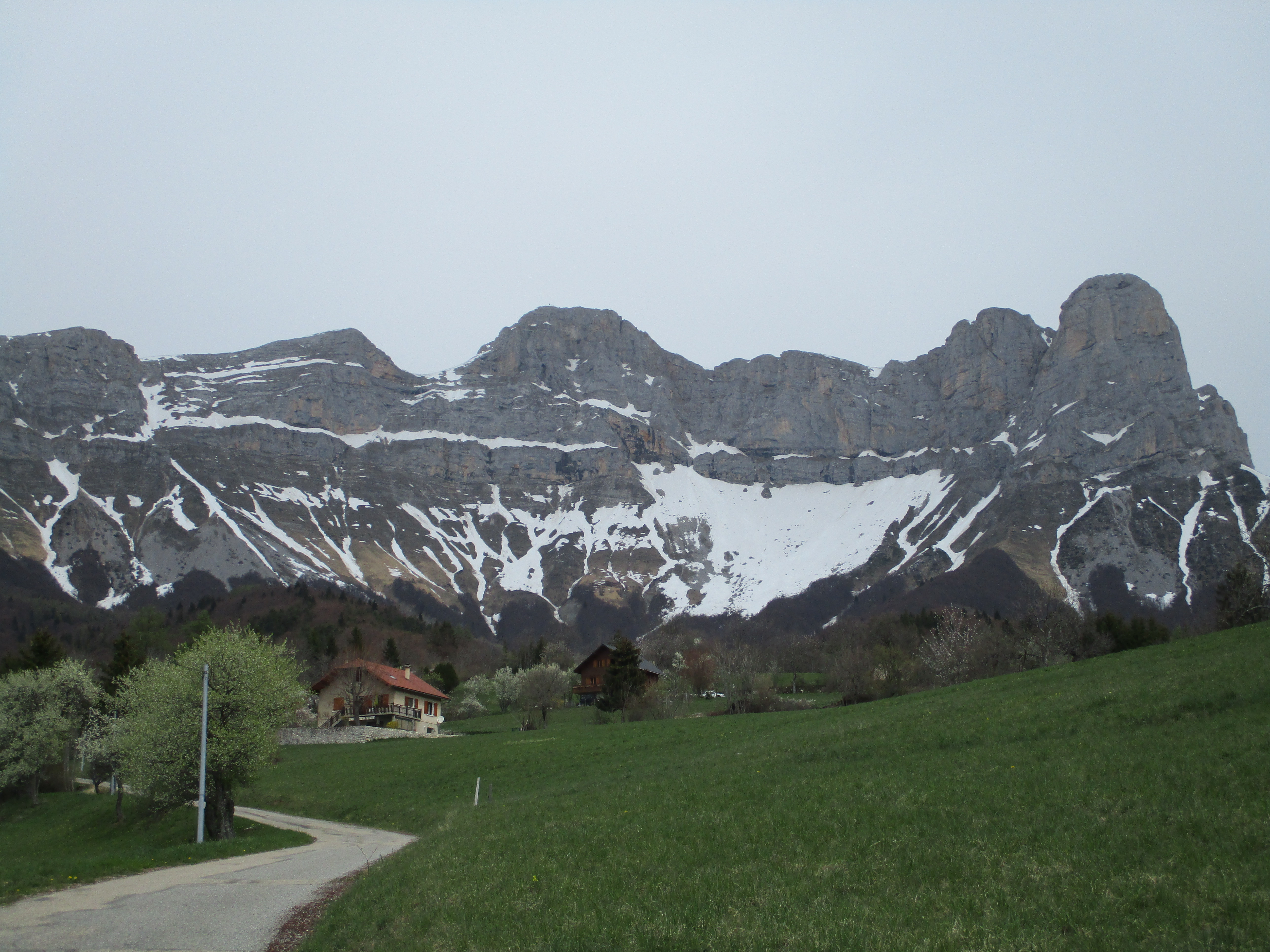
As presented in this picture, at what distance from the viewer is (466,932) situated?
10.8 metres

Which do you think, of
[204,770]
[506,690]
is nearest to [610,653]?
[506,690]

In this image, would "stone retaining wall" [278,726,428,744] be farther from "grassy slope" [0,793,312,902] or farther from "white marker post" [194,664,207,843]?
"white marker post" [194,664,207,843]

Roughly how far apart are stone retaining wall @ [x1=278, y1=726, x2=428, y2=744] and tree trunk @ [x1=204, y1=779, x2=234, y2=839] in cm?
3841

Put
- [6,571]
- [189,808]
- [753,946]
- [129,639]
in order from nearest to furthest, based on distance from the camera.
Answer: [753,946] < [189,808] < [129,639] < [6,571]

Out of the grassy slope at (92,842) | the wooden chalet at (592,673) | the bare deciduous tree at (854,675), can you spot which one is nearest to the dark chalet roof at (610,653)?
the wooden chalet at (592,673)

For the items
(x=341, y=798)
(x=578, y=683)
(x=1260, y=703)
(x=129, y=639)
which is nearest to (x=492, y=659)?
(x=578, y=683)

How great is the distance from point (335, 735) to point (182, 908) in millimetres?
60306

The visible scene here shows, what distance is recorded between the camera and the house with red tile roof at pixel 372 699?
8288cm

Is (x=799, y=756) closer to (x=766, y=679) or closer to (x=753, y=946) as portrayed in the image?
(x=753, y=946)

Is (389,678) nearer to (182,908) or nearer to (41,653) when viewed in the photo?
(41,653)

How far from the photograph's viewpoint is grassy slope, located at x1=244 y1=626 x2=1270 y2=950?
356 inches

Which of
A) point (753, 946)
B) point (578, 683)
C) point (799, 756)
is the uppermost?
point (753, 946)

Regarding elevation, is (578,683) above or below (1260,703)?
below

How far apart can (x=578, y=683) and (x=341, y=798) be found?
67.6 metres
